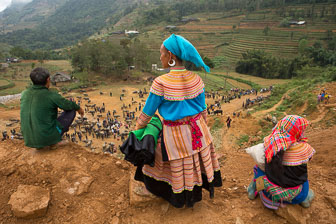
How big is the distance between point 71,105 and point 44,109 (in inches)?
15.0

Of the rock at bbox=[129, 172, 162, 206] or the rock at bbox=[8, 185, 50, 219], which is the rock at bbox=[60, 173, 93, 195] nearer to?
the rock at bbox=[8, 185, 50, 219]

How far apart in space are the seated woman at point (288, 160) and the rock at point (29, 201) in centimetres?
277

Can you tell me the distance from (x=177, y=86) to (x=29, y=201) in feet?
7.28

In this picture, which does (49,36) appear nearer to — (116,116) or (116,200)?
(116,116)

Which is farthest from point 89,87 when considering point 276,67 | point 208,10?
point 208,10

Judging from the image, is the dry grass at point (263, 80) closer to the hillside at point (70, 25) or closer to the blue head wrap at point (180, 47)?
the blue head wrap at point (180, 47)

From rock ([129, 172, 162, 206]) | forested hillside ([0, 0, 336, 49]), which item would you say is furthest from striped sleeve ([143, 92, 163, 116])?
forested hillside ([0, 0, 336, 49])

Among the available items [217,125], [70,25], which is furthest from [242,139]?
[70,25]

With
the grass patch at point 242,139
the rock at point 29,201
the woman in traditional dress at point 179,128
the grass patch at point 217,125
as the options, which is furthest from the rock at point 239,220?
the grass patch at point 217,125

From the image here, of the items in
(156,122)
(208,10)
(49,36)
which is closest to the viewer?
(156,122)

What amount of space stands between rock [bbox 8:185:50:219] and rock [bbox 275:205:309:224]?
9.73 ft

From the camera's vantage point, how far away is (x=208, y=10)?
285ft

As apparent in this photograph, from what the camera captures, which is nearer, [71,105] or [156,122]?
[156,122]

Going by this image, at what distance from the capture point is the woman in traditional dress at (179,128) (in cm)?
231
